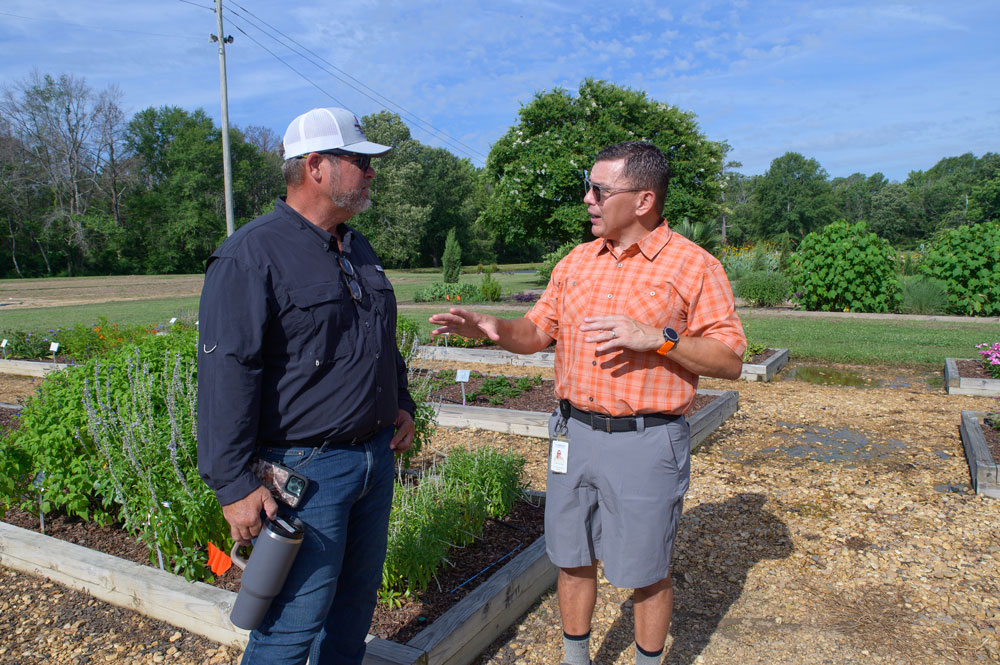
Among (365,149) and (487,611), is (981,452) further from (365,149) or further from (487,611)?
(365,149)

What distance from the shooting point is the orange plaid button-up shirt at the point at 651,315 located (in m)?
2.27

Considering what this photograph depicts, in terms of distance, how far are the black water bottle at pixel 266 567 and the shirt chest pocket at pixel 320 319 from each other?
47 cm

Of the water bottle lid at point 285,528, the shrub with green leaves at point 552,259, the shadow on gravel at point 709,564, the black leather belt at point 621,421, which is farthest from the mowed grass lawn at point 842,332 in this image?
the water bottle lid at point 285,528

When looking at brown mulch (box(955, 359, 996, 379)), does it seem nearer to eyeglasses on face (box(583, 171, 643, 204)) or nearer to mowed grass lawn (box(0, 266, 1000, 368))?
mowed grass lawn (box(0, 266, 1000, 368))

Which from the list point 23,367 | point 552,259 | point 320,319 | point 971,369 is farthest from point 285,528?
point 552,259

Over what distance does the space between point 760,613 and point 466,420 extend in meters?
3.43

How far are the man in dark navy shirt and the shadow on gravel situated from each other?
1497 millimetres

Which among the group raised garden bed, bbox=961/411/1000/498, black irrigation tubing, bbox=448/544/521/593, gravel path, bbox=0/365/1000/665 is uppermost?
raised garden bed, bbox=961/411/1000/498

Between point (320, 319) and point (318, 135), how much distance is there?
547 mm

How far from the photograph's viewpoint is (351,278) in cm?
197

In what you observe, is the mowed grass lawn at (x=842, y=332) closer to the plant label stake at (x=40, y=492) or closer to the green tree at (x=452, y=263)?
the green tree at (x=452, y=263)

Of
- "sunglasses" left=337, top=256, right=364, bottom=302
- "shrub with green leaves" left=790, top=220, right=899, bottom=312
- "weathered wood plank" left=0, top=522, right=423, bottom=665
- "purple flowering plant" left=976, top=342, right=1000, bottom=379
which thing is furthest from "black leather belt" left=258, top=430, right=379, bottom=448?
"shrub with green leaves" left=790, top=220, right=899, bottom=312

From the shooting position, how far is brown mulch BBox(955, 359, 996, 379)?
7.78 metres

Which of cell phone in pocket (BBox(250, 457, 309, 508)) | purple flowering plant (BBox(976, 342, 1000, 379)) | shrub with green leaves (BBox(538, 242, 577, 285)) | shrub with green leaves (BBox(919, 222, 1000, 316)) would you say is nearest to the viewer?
cell phone in pocket (BBox(250, 457, 309, 508))
